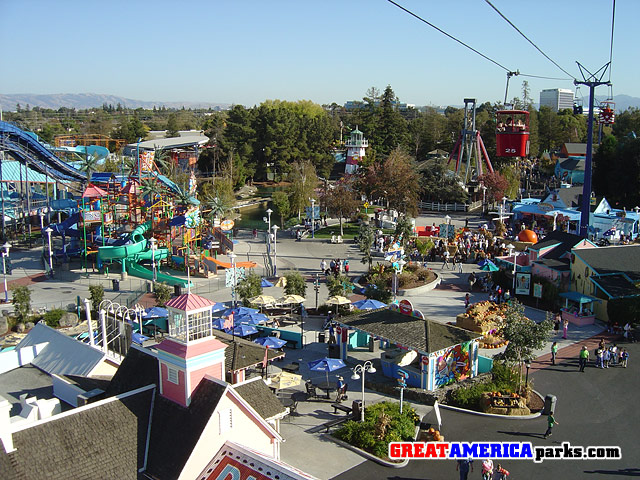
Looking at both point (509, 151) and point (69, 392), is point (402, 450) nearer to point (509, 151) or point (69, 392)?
point (69, 392)

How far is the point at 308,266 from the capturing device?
149 ft

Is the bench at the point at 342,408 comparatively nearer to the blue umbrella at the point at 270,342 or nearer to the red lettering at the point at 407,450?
the red lettering at the point at 407,450

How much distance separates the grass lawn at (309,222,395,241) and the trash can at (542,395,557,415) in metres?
34.0

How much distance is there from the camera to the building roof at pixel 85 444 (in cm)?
1364

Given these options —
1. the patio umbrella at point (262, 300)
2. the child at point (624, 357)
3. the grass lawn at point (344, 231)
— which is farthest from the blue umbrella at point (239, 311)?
the grass lawn at point (344, 231)

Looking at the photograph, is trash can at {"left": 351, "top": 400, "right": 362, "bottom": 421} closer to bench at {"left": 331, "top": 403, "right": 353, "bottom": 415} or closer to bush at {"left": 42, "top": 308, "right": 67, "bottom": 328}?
bench at {"left": 331, "top": 403, "right": 353, "bottom": 415}

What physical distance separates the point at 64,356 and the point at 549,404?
57.2 feet

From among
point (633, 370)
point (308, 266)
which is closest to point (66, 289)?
point (308, 266)

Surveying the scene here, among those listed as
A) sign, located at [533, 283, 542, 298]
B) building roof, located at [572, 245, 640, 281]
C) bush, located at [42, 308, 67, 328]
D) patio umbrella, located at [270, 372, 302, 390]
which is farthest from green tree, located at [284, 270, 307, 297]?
building roof, located at [572, 245, 640, 281]

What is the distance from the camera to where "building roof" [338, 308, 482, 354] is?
24203mm

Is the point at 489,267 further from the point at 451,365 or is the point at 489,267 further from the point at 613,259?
the point at 451,365

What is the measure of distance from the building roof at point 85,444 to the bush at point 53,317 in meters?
18.2

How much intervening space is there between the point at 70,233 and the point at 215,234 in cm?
1120

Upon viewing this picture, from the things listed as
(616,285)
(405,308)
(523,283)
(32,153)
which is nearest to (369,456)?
(405,308)
